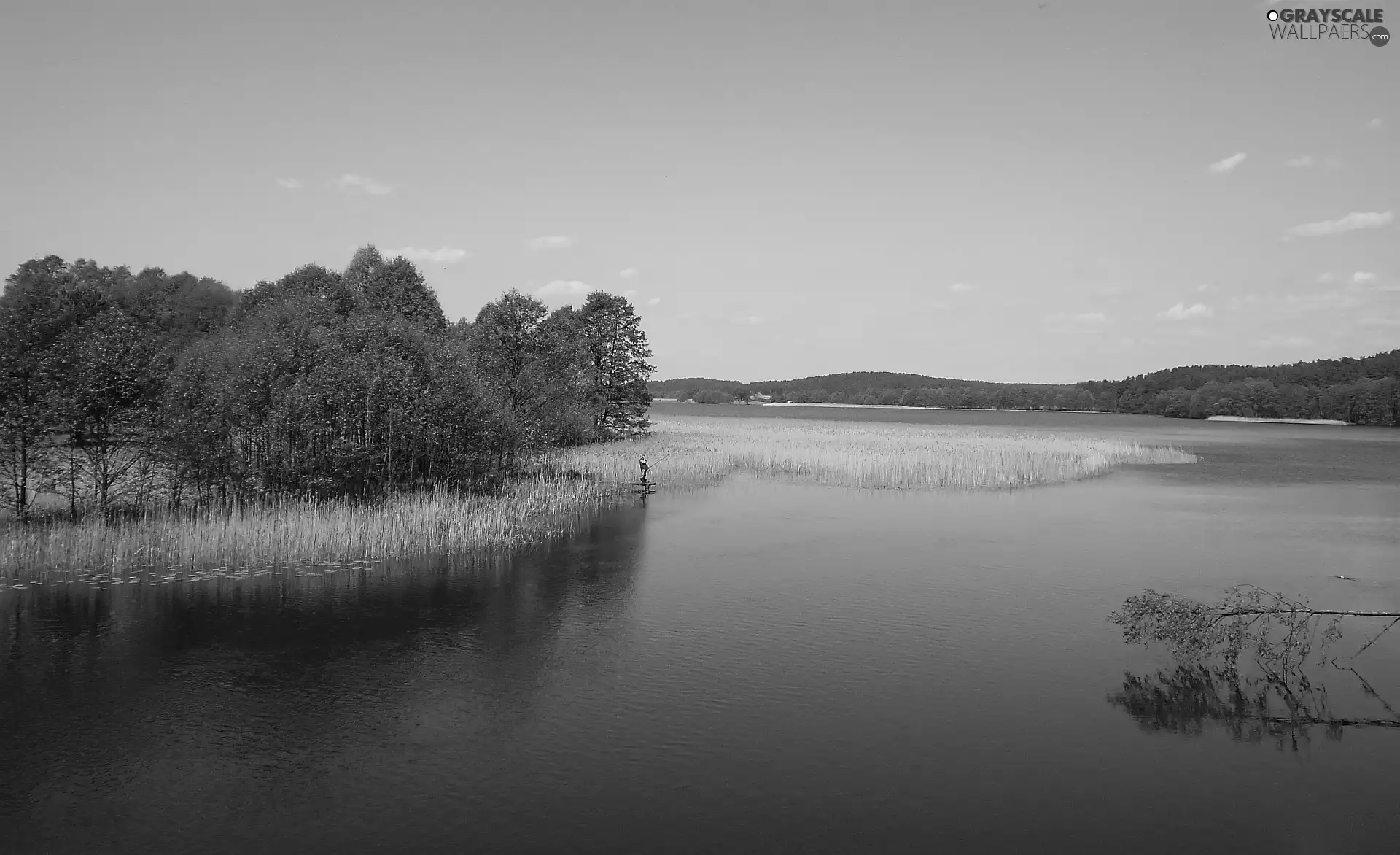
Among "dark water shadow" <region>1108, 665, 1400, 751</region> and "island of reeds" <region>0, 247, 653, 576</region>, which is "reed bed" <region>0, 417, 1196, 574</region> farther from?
"dark water shadow" <region>1108, 665, 1400, 751</region>

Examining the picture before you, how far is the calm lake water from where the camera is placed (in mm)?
8844

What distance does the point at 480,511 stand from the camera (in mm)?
25969

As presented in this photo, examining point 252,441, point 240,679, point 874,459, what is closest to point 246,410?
point 252,441

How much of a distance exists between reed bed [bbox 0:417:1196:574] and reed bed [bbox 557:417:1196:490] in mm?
129

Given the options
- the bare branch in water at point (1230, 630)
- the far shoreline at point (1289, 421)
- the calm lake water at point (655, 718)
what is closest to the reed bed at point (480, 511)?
the calm lake water at point (655, 718)

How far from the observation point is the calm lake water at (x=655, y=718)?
884 centimetres

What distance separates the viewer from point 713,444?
59.8 meters

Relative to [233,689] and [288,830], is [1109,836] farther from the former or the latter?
[233,689]

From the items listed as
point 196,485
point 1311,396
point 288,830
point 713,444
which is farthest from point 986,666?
point 1311,396

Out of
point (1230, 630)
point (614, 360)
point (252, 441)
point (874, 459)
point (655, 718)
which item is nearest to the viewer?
point (655, 718)

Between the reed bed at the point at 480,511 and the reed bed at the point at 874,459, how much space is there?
0.42ft

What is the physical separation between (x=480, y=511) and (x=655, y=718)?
15.7 meters

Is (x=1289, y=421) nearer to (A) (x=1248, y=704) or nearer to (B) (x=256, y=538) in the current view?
(A) (x=1248, y=704)

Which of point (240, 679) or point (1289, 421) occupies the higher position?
point (1289, 421)
